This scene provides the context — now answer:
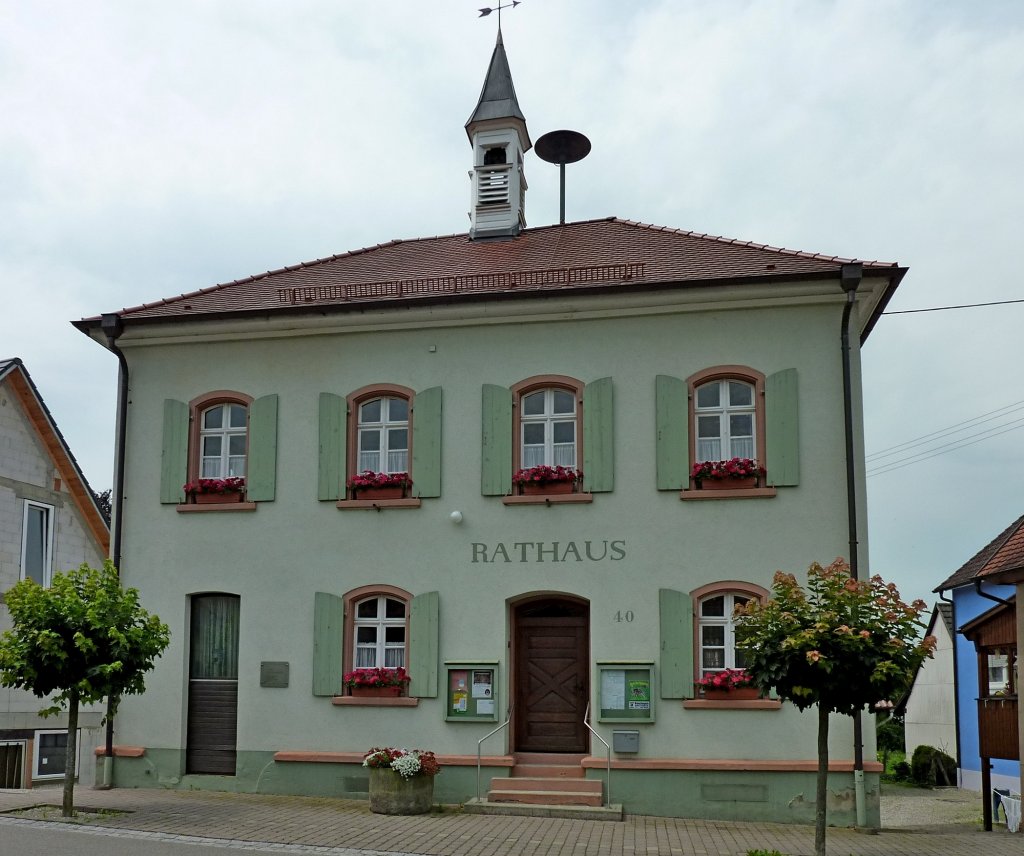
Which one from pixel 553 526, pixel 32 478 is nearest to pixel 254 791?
pixel 553 526

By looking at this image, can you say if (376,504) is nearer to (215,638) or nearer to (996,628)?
(215,638)

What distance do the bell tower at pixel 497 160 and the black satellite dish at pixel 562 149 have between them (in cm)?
88

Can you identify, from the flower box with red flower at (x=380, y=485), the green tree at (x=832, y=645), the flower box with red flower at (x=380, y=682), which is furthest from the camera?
the flower box with red flower at (x=380, y=485)

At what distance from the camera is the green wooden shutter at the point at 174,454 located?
55.4ft

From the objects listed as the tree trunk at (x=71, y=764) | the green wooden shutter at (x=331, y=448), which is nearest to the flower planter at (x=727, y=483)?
the green wooden shutter at (x=331, y=448)

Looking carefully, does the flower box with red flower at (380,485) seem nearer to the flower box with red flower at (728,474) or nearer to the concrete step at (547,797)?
the flower box with red flower at (728,474)

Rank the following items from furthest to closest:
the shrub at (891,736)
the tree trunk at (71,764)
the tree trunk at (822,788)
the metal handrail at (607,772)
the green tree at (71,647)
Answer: the shrub at (891,736)
the metal handrail at (607,772)
the tree trunk at (71,764)
the green tree at (71,647)
the tree trunk at (822,788)

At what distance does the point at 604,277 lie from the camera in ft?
52.1

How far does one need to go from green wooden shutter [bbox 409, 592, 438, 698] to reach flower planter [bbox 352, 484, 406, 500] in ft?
4.72

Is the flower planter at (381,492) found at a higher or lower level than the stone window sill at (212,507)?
higher

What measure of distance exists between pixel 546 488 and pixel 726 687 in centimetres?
347

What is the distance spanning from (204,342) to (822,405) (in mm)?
8937

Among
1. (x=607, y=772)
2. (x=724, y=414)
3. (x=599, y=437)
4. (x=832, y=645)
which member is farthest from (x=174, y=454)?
(x=832, y=645)

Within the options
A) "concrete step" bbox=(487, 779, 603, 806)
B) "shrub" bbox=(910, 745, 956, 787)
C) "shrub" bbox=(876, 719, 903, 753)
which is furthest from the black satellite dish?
"shrub" bbox=(876, 719, 903, 753)
